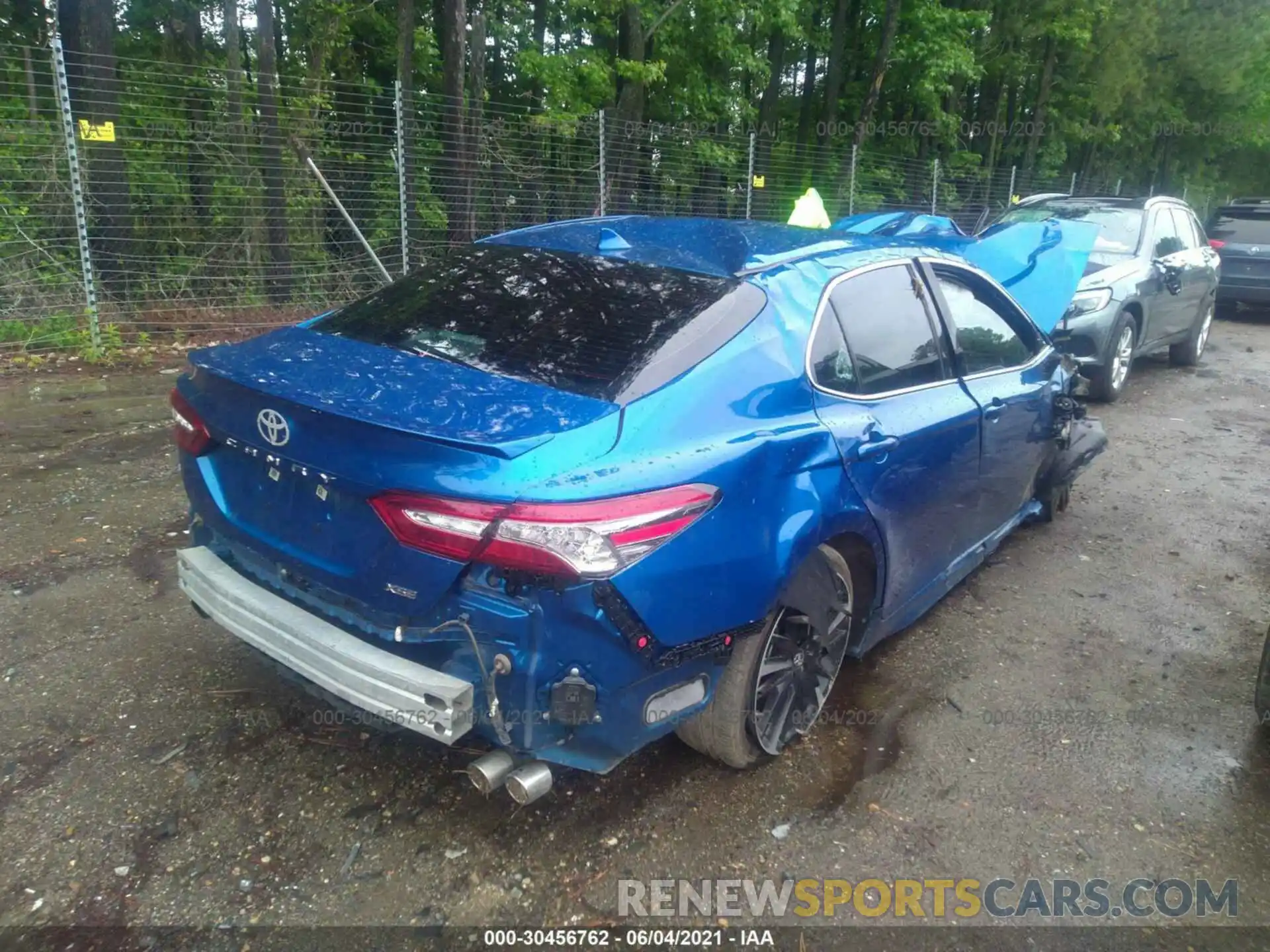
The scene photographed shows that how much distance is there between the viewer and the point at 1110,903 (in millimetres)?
2643

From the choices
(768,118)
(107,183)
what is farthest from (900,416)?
(768,118)

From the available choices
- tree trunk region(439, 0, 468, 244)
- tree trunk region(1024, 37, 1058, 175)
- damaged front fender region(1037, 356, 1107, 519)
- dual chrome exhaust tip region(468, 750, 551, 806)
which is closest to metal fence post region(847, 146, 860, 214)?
tree trunk region(1024, 37, 1058, 175)

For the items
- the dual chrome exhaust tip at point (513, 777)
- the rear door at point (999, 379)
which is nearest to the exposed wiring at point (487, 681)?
the dual chrome exhaust tip at point (513, 777)

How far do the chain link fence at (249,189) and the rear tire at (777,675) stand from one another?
7.70 metres

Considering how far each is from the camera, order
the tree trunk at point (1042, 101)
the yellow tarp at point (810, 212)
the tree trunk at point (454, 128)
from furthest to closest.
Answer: the tree trunk at point (1042, 101) → the tree trunk at point (454, 128) → the yellow tarp at point (810, 212)

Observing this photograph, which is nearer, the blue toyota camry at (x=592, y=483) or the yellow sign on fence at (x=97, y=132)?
the blue toyota camry at (x=592, y=483)

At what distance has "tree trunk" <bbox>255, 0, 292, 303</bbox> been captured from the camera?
10172 mm

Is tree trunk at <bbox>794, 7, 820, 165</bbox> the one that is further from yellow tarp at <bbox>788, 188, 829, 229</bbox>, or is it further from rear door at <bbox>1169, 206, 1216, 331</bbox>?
rear door at <bbox>1169, 206, 1216, 331</bbox>

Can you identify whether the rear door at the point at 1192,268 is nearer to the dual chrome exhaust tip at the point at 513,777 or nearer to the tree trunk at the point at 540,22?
the dual chrome exhaust tip at the point at 513,777

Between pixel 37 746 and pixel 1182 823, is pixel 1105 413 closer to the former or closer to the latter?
pixel 1182 823

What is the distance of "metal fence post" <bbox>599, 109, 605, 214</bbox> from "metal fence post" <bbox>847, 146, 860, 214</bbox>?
23.8 feet

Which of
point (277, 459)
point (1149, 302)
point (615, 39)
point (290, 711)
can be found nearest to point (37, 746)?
point (290, 711)

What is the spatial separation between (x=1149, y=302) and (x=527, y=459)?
27.2 feet

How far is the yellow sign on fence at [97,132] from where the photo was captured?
837 centimetres
